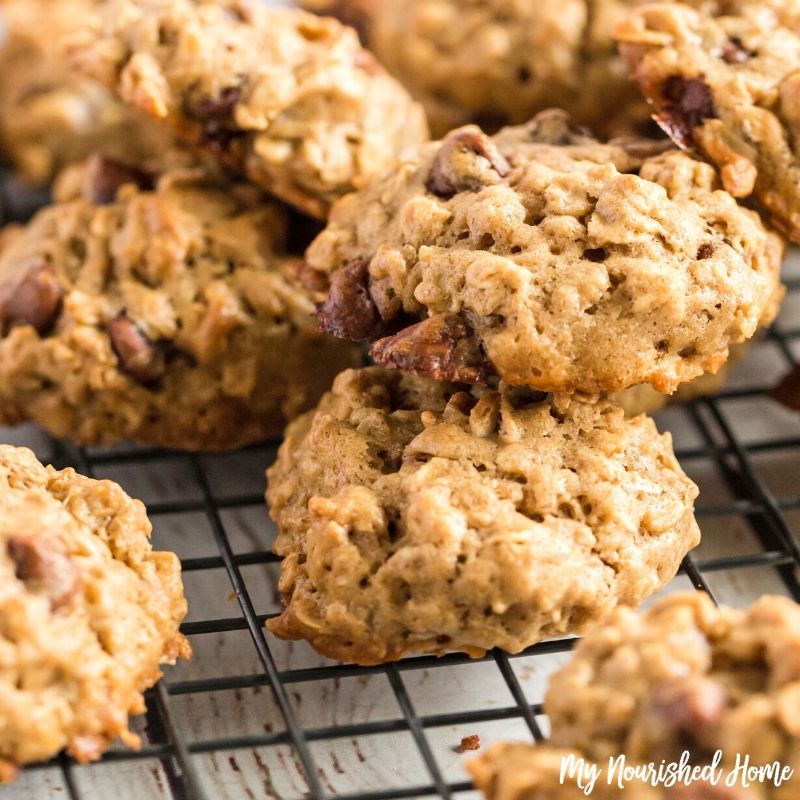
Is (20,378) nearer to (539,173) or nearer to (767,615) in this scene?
(539,173)

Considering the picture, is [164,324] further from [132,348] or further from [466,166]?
[466,166]

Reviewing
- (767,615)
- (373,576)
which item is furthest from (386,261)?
(767,615)

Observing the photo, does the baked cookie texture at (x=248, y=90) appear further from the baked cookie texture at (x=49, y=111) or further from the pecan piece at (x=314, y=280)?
the baked cookie texture at (x=49, y=111)

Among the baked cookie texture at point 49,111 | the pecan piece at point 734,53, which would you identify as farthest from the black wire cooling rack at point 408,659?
the baked cookie texture at point 49,111

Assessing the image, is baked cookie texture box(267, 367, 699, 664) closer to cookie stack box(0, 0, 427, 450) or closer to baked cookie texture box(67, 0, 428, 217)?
cookie stack box(0, 0, 427, 450)

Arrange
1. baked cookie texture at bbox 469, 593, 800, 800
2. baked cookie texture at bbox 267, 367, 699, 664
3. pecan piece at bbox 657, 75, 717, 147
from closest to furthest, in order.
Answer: baked cookie texture at bbox 469, 593, 800, 800 → baked cookie texture at bbox 267, 367, 699, 664 → pecan piece at bbox 657, 75, 717, 147

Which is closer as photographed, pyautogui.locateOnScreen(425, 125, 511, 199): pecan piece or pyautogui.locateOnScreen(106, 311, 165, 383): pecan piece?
pyautogui.locateOnScreen(425, 125, 511, 199): pecan piece

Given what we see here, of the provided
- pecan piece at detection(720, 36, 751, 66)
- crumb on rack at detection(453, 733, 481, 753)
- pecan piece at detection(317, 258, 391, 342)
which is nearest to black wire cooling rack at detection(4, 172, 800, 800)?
crumb on rack at detection(453, 733, 481, 753)
